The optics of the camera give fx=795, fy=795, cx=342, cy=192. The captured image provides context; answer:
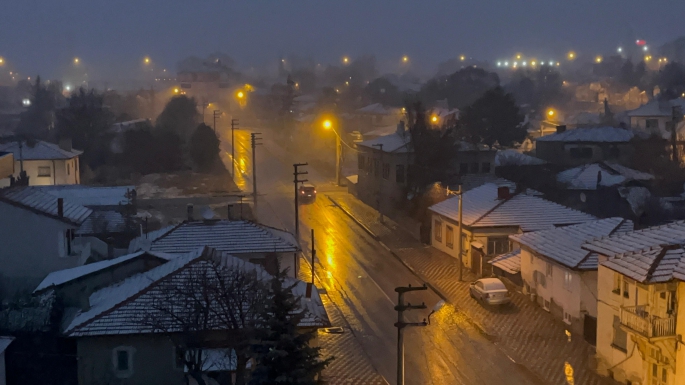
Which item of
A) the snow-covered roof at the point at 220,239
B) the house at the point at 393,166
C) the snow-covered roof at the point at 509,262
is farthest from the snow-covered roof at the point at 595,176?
the snow-covered roof at the point at 220,239

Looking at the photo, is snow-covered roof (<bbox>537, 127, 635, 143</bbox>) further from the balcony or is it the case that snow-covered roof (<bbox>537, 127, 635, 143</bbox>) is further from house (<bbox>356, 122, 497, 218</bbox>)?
the balcony

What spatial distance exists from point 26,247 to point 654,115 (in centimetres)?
5387

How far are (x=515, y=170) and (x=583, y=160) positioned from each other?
5966 millimetres

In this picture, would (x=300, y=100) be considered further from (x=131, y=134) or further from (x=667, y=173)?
(x=667, y=173)

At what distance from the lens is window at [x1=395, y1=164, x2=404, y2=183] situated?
132ft

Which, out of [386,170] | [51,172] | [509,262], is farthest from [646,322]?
[51,172]

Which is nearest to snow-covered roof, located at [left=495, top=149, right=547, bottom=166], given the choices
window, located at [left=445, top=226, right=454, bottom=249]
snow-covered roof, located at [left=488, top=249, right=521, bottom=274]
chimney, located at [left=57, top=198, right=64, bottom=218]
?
window, located at [left=445, top=226, right=454, bottom=249]

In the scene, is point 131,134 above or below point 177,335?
above

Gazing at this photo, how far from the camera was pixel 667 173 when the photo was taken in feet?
141

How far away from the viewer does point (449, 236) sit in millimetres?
29969

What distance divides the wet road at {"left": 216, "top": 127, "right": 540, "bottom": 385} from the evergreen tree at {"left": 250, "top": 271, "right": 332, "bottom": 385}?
608 cm

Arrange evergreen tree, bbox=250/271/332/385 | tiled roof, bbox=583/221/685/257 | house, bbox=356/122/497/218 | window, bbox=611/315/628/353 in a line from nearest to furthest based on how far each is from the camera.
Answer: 1. evergreen tree, bbox=250/271/332/385
2. window, bbox=611/315/628/353
3. tiled roof, bbox=583/221/685/257
4. house, bbox=356/122/497/218

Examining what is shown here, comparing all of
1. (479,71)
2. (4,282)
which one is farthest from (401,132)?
(479,71)

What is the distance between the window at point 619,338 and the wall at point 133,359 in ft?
30.7
